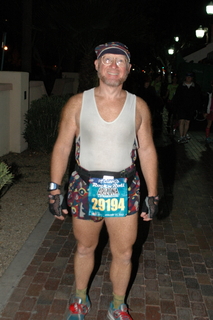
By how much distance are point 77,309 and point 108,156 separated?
126 cm

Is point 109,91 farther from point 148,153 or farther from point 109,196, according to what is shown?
point 109,196

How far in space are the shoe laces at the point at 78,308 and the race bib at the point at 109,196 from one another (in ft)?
2.87

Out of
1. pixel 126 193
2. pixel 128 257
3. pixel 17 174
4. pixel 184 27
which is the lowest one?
pixel 17 174

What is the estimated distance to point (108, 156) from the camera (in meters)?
2.75

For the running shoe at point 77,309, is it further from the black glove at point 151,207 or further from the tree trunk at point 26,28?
the tree trunk at point 26,28

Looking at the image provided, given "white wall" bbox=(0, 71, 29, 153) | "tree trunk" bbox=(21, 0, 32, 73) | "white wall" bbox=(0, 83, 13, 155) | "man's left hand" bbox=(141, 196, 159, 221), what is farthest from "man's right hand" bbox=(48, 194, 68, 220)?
"tree trunk" bbox=(21, 0, 32, 73)

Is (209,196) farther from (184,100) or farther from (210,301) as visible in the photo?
(184,100)

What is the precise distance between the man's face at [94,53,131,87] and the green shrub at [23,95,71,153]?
6050mm

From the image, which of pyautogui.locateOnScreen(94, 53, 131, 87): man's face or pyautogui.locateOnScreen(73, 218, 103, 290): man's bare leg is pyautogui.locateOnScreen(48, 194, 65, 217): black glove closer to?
pyautogui.locateOnScreen(73, 218, 103, 290): man's bare leg

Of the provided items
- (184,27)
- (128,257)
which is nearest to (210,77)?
(184,27)

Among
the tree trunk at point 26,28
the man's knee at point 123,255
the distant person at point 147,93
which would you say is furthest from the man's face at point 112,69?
the distant person at point 147,93

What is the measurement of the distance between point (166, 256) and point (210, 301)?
892 millimetres

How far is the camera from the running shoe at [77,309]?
311cm

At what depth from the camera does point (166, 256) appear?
170 inches
